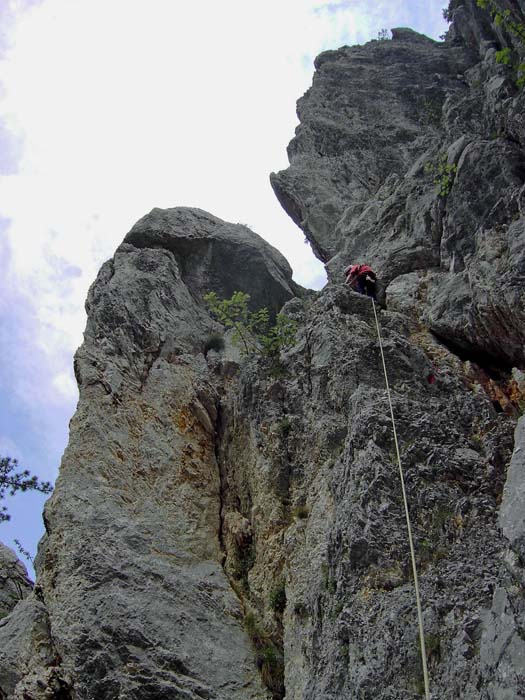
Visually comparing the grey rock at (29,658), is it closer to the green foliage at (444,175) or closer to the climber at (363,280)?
the climber at (363,280)

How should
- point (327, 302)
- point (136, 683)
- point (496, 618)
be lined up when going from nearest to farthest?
point (496, 618)
point (136, 683)
point (327, 302)

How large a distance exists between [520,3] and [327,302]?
9442 mm

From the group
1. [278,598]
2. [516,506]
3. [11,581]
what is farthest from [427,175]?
[11,581]

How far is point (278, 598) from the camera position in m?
9.41

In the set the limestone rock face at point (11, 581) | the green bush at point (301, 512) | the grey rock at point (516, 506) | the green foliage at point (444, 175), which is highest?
the green foliage at point (444, 175)

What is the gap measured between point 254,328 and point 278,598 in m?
8.07

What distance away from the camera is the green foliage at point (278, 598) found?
9.34 meters

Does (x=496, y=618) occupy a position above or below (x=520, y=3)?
below

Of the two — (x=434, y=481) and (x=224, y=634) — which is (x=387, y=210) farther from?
(x=224, y=634)

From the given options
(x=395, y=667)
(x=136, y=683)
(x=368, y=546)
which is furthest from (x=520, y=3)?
(x=136, y=683)

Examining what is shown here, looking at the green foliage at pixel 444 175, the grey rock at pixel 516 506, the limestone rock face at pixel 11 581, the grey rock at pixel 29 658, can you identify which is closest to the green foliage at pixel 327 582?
the grey rock at pixel 516 506

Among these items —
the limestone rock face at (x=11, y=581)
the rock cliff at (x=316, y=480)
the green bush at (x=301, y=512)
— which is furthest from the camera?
the limestone rock face at (x=11, y=581)

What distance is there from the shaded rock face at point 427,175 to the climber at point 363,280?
449 mm

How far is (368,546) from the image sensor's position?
731 centimetres
